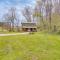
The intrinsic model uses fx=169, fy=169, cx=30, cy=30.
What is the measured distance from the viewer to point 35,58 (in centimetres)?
691

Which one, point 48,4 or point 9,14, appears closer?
point 48,4

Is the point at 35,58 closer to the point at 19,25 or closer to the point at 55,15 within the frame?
the point at 55,15

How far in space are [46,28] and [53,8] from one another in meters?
4.05

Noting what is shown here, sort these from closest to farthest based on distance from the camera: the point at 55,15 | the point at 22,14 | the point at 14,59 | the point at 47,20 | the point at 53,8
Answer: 1. the point at 14,59
2. the point at 55,15
3. the point at 53,8
4. the point at 47,20
5. the point at 22,14

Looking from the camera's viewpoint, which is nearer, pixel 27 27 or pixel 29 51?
pixel 29 51

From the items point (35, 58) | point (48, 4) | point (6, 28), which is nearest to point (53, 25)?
point (48, 4)

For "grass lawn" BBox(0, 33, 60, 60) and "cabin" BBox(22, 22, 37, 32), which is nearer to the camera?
"grass lawn" BBox(0, 33, 60, 60)

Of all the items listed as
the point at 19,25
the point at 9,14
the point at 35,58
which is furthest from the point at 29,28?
the point at 35,58

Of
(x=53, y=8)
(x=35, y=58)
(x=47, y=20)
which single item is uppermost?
(x=53, y=8)

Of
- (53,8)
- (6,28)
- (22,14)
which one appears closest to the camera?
(53,8)

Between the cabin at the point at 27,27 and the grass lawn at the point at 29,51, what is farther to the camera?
the cabin at the point at 27,27

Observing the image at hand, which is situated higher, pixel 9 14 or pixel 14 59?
pixel 9 14

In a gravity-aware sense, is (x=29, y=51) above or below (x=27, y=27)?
below

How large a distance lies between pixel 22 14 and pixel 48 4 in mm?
14742
